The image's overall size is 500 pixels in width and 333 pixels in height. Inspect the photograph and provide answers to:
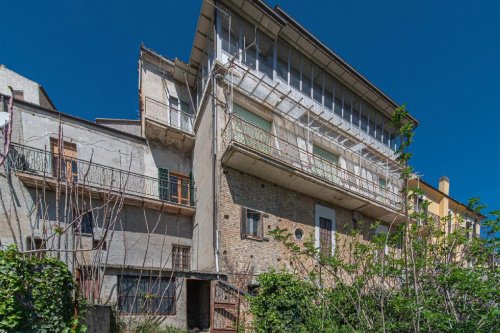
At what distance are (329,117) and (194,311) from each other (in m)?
11.1

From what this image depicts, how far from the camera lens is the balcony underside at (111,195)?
932 centimetres

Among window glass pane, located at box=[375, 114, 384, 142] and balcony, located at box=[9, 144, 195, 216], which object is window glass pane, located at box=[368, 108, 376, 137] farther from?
balcony, located at box=[9, 144, 195, 216]

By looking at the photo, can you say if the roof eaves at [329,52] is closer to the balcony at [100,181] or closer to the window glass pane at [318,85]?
the window glass pane at [318,85]

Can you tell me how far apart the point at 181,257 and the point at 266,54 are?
10.0 metres

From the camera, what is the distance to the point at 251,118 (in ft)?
39.6

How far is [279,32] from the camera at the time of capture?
1292 cm

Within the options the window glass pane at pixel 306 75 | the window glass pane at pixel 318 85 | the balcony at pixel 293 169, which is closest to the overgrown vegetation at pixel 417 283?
the balcony at pixel 293 169

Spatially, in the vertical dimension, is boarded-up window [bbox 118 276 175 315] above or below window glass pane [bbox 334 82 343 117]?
below

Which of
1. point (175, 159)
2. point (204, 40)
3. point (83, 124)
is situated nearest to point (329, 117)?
point (204, 40)

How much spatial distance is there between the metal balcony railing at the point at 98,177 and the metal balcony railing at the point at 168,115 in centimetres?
268

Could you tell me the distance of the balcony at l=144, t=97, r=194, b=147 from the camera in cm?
Result: 1277

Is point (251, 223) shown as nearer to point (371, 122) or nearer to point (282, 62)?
point (282, 62)

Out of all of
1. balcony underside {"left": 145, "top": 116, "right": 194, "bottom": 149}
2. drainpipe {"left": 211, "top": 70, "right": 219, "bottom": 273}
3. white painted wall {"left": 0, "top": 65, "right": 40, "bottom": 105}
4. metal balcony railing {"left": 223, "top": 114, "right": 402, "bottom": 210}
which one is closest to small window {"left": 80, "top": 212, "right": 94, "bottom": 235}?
balcony underside {"left": 145, "top": 116, "right": 194, "bottom": 149}

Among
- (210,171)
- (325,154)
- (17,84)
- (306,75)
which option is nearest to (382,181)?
(325,154)
